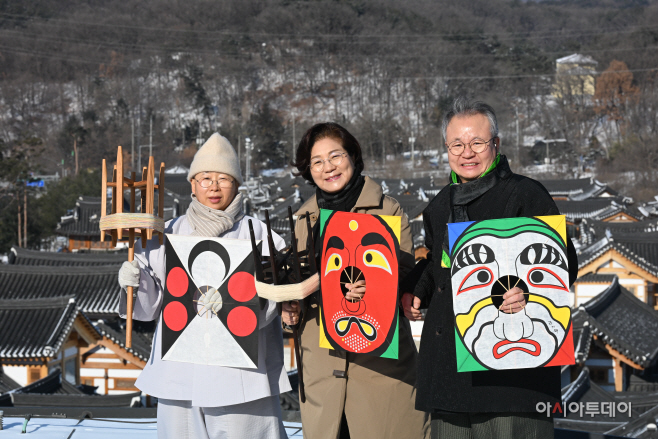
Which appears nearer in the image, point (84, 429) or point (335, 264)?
point (335, 264)

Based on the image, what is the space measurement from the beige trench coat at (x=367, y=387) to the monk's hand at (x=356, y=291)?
0.16 metres

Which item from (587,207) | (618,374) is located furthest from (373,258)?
(587,207)

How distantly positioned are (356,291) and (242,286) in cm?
44

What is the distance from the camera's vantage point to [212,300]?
2705 mm

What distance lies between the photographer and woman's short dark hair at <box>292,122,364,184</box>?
2.67 meters

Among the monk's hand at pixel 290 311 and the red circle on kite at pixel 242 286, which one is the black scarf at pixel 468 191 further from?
the red circle on kite at pixel 242 286

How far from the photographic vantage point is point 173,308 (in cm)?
273

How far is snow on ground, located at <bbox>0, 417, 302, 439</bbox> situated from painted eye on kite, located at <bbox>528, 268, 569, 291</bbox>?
5.91ft

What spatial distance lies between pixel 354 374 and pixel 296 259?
0.46 m

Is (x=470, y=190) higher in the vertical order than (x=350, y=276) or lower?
higher

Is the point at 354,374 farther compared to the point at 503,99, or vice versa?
the point at 503,99

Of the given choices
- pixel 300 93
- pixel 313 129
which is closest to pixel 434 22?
pixel 300 93

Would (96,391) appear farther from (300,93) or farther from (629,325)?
(300,93)

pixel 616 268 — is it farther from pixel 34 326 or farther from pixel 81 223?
pixel 81 223
